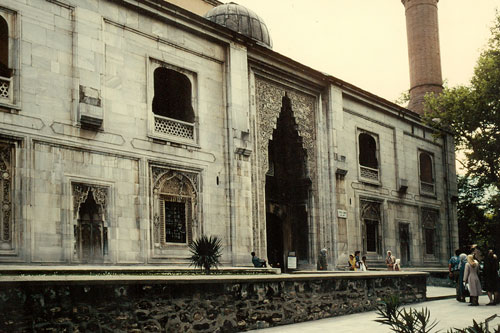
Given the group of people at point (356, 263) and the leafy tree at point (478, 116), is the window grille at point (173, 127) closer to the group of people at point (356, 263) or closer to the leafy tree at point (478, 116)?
the group of people at point (356, 263)

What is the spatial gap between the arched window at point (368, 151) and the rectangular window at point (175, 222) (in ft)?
35.4

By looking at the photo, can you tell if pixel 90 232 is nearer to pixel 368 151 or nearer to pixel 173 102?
pixel 173 102

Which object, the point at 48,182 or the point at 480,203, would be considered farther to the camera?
the point at 480,203

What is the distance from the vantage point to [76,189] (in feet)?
43.4

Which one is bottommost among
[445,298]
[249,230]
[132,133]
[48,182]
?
[445,298]

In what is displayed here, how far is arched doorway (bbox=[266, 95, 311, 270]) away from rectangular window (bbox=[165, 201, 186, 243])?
232 inches

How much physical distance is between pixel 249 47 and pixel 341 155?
559cm

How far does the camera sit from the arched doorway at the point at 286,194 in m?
20.6

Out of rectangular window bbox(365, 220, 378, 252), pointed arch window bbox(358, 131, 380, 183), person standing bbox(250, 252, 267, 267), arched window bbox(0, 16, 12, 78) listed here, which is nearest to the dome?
pointed arch window bbox(358, 131, 380, 183)

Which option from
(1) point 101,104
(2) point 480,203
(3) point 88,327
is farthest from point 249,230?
(2) point 480,203

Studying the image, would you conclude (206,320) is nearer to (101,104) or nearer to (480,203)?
(101,104)

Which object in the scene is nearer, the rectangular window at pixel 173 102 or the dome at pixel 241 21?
the rectangular window at pixel 173 102

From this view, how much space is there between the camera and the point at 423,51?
3050 centimetres

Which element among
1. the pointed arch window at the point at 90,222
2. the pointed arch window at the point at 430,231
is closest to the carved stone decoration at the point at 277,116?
A: the pointed arch window at the point at 90,222
